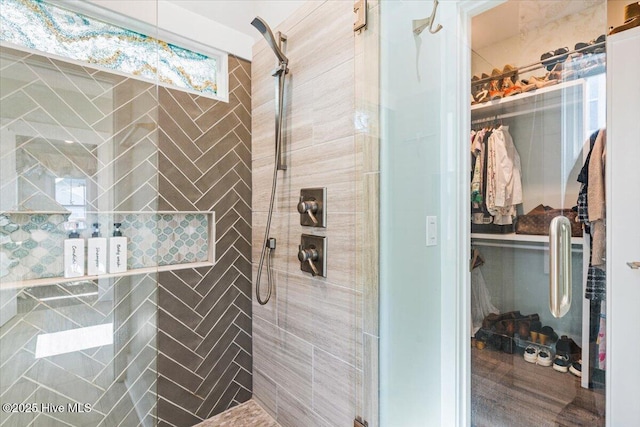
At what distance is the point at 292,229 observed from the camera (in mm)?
1649

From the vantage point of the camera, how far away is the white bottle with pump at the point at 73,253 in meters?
1.28

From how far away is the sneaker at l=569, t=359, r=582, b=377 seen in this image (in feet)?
4.36

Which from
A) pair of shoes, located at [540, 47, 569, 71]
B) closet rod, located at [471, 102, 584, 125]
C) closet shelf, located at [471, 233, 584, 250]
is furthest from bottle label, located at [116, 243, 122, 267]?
pair of shoes, located at [540, 47, 569, 71]

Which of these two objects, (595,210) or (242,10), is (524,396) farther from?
(242,10)

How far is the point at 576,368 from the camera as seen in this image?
1.33 metres

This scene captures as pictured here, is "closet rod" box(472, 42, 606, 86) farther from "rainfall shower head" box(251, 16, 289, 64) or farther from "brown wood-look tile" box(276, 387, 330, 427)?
"brown wood-look tile" box(276, 387, 330, 427)

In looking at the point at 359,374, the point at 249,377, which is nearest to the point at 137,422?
the point at 249,377

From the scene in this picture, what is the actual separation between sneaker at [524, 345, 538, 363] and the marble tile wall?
2.43 feet

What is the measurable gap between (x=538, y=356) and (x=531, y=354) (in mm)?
28

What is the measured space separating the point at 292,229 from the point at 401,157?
70 centimetres

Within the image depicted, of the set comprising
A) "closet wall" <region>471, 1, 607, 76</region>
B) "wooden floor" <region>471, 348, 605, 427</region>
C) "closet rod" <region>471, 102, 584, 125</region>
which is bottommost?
"wooden floor" <region>471, 348, 605, 427</region>

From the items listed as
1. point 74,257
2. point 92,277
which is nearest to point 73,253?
point 74,257

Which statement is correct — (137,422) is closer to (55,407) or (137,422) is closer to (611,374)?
(55,407)

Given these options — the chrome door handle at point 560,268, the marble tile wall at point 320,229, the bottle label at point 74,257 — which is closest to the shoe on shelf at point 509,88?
the chrome door handle at point 560,268
